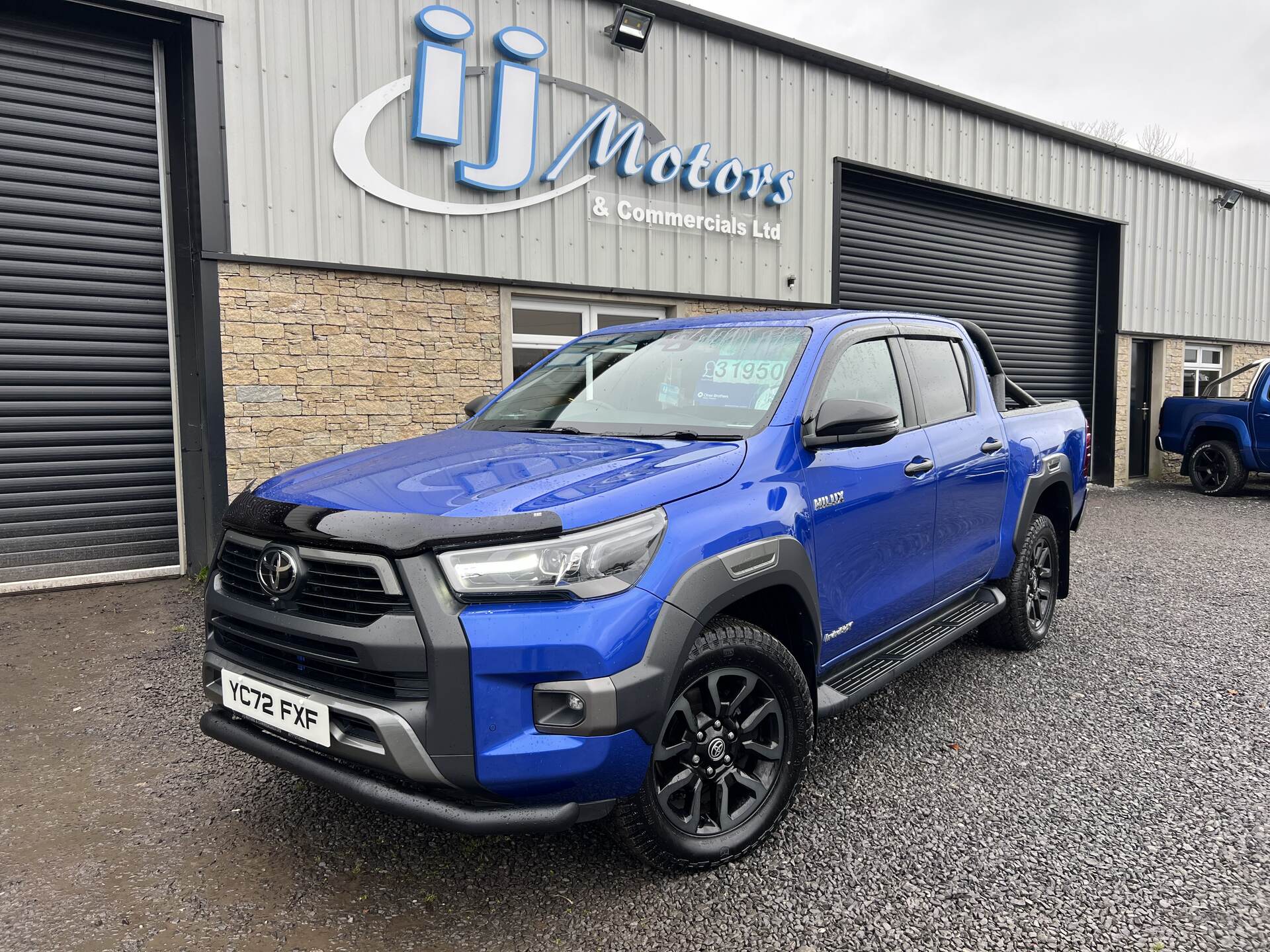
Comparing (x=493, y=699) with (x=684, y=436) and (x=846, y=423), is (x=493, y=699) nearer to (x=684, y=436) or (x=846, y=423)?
(x=684, y=436)

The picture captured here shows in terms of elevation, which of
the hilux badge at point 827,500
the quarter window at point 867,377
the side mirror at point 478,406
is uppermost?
the quarter window at point 867,377

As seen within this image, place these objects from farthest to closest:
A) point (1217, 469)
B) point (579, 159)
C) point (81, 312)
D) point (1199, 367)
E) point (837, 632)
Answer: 1. point (1199, 367)
2. point (1217, 469)
3. point (579, 159)
4. point (81, 312)
5. point (837, 632)

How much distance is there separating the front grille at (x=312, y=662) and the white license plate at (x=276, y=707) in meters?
0.05

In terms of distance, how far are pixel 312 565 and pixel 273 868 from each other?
1.05 meters

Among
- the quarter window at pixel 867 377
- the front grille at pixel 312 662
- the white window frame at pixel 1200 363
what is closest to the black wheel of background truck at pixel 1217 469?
the white window frame at pixel 1200 363

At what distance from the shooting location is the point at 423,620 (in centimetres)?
201

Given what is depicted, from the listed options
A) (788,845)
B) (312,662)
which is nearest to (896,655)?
(788,845)

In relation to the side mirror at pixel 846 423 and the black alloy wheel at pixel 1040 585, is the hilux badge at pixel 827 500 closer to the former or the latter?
the side mirror at pixel 846 423

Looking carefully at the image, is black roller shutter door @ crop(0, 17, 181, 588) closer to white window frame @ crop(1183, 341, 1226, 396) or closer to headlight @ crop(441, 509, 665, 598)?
headlight @ crop(441, 509, 665, 598)

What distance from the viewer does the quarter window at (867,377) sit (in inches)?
126

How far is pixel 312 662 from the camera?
2.23 meters

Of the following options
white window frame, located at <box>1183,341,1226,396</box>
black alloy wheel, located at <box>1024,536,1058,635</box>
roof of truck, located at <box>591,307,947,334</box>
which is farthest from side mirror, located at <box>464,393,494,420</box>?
white window frame, located at <box>1183,341,1226,396</box>

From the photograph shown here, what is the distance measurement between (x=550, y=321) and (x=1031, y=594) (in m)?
5.01

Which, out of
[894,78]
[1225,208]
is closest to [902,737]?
[894,78]
